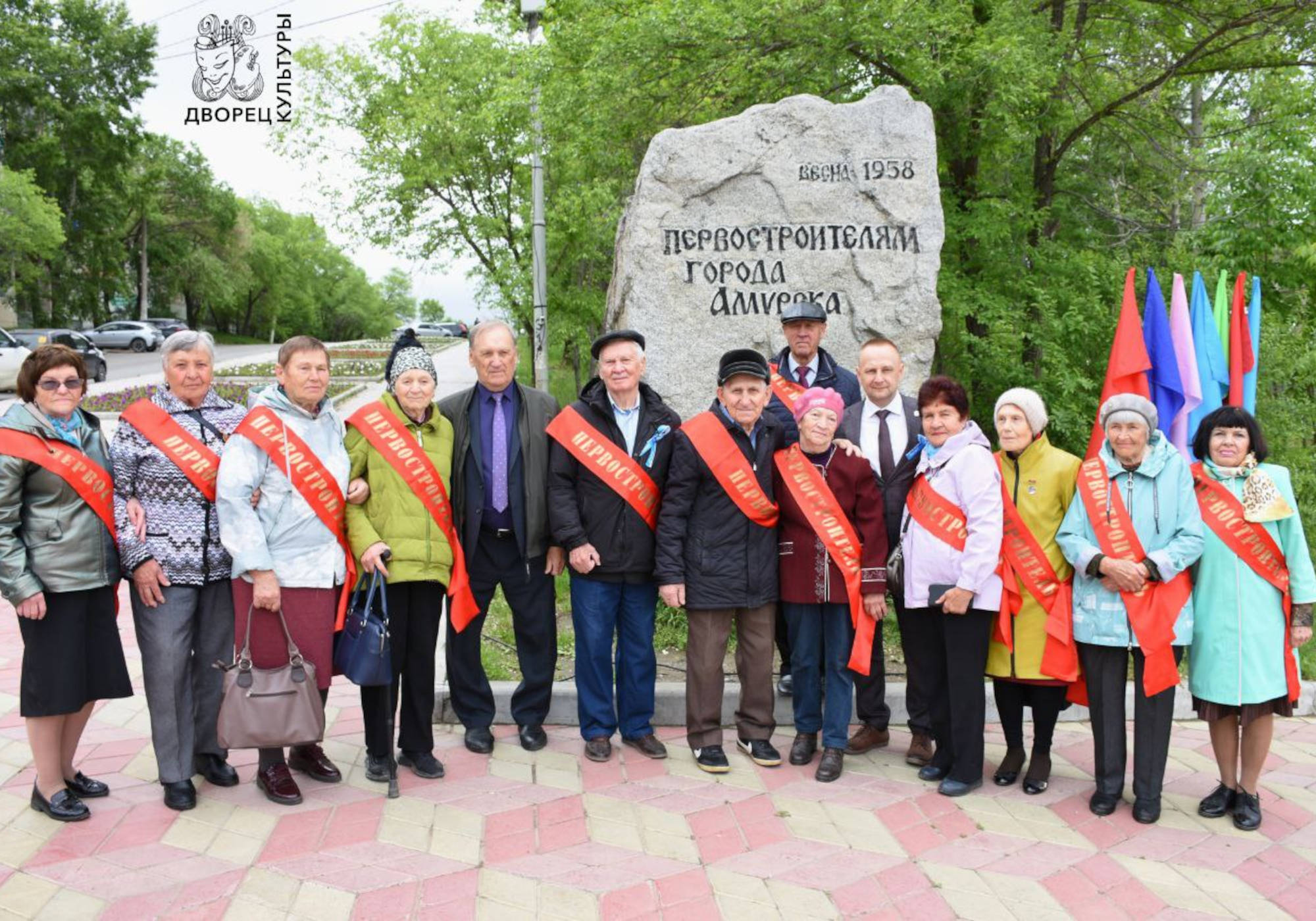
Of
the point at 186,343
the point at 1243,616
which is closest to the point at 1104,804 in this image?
the point at 1243,616

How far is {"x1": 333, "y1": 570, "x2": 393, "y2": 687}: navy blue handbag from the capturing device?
3.83 m

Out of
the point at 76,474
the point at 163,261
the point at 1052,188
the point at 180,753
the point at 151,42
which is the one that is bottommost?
the point at 180,753

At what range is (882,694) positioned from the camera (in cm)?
455

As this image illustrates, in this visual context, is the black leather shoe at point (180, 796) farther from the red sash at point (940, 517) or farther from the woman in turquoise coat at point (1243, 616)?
the woman in turquoise coat at point (1243, 616)

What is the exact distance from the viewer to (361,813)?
12.5 feet

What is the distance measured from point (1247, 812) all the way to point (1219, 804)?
0.33 ft

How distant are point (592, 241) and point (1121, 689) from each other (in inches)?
436

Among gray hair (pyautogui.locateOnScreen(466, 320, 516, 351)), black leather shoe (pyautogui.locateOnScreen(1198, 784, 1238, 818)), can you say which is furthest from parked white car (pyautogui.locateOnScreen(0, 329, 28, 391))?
black leather shoe (pyautogui.locateOnScreen(1198, 784, 1238, 818))

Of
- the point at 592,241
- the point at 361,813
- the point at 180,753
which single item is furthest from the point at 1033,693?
the point at 592,241

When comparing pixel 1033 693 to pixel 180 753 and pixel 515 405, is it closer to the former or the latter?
pixel 515 405

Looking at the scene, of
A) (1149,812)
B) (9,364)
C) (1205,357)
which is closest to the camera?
(1149,812)

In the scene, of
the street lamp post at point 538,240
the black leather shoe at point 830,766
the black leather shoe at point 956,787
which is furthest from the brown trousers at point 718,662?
the street lamp post at point 538,240

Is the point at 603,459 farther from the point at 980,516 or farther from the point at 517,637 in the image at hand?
the point at 980,516

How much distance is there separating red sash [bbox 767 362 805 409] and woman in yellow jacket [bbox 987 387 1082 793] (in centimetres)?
103
